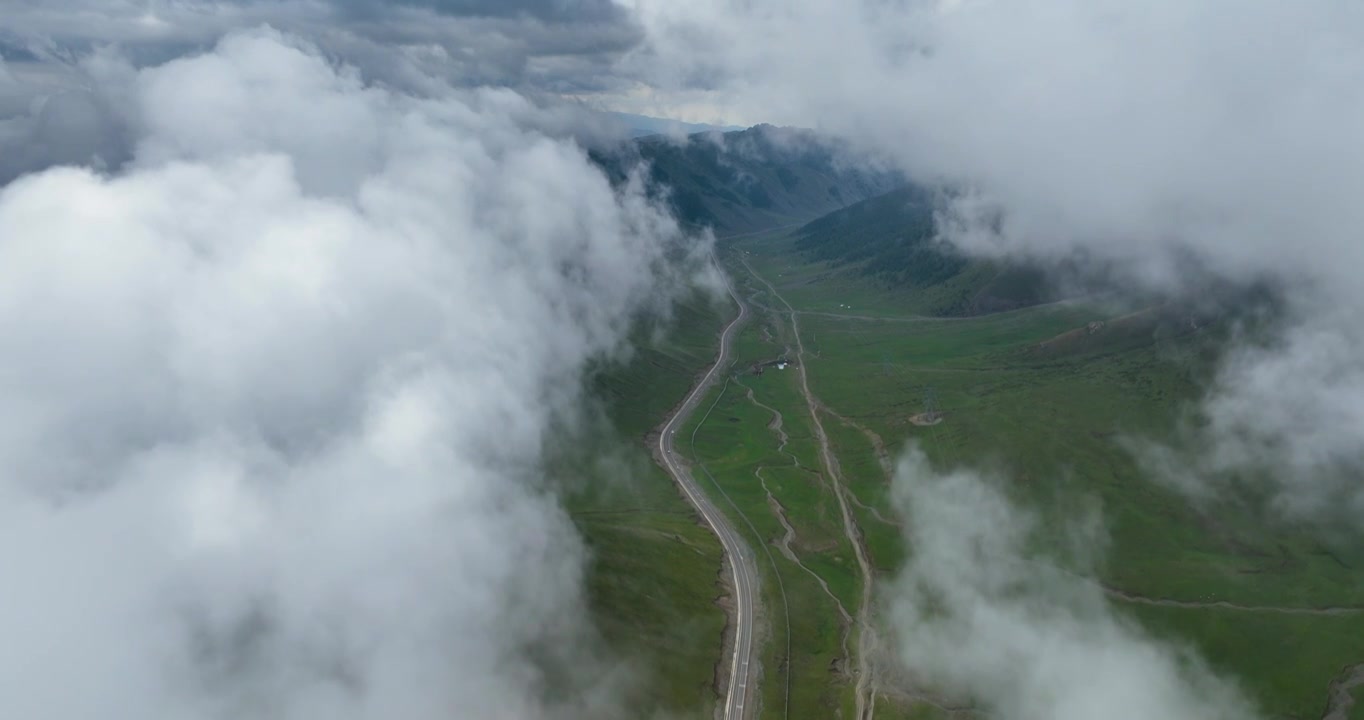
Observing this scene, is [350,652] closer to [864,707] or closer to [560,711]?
[560,711]

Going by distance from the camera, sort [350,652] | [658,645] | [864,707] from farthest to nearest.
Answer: [658,645] → [864,707] → [350,652]

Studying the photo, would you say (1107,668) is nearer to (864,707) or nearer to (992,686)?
(992,686)

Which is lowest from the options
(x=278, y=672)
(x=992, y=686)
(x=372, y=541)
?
(x=278, y=672)

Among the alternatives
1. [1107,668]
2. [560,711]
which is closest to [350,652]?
[560,711]

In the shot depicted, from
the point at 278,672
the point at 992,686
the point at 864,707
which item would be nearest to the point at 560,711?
the point at 278,672

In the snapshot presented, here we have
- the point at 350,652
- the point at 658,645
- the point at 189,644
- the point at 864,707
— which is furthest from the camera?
the point at 658,645

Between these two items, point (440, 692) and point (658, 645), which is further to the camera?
point (658, 645)

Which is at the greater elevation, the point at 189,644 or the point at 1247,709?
the point at 1247,709
